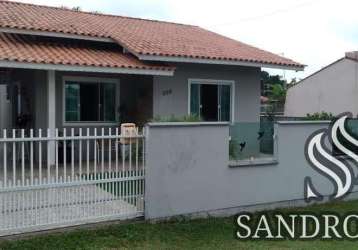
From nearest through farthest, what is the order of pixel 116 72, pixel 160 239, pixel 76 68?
pixel 160 239 < pixel 76 68 < pixel 116 72

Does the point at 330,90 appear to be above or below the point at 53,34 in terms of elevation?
below

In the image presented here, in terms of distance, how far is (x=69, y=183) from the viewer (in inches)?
268

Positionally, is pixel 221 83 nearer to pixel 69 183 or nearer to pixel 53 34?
pixel 53 34

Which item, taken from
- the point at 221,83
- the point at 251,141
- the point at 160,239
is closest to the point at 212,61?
the point at 221,83

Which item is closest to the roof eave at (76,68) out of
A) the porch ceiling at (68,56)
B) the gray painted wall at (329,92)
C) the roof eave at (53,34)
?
the porch ceiling at (68,56)

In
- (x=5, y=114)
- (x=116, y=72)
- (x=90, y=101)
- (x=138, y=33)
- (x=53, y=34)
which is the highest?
(x=138, y=33)

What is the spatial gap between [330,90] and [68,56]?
2111 cm

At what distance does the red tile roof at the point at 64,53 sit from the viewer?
36.2 ft

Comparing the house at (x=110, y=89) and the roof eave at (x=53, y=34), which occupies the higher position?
the roof eave at (x=53, y=34)

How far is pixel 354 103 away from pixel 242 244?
22.6 m

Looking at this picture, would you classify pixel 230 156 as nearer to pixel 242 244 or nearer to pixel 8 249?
pixel 242 244

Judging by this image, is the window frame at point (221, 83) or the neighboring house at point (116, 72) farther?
the window frame at point (221, 83)

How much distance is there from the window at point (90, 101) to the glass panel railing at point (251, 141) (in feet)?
19.5

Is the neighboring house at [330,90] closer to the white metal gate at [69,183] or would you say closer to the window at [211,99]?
the window at [211,99]
